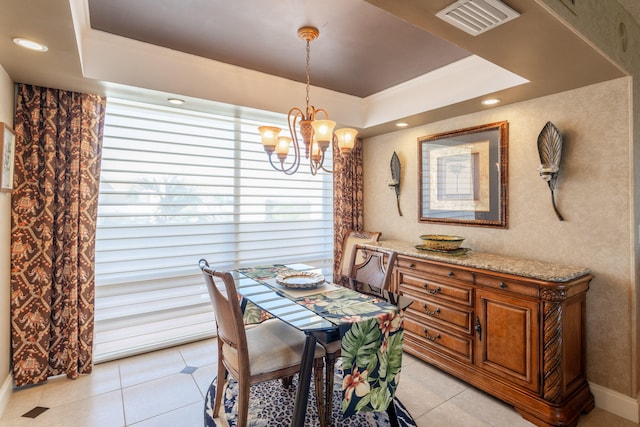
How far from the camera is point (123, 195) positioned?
306 centimetres

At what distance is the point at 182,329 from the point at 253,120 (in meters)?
2.41

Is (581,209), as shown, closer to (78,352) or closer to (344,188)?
(344,188)

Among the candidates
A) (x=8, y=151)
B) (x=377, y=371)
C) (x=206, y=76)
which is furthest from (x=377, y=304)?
(x=8, y=151)

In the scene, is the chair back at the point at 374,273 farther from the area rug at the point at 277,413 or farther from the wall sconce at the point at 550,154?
the wall sconce at the point at 550,154

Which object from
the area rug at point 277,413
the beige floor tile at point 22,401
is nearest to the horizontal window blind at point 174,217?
the beige floor tile at point 22,401

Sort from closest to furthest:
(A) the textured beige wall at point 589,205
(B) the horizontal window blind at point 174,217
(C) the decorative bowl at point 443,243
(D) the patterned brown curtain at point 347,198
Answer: (A) the textured beige wall at point 589,205 → (C) the decorative bowl at point 443,243 → (B) the horizontal window blind at point 174,217 → (D) the patterned brown curtain at point 347,198

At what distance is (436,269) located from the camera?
2.80 m

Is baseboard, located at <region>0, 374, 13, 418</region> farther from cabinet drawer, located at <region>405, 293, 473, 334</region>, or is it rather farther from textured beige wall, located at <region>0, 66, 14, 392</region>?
cabinet drawer, located at <region>405, 293, 473, 334</region>

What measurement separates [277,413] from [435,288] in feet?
5.30

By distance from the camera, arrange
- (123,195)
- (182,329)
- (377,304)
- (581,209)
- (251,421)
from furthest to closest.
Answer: (182,329), (123,195), (581,209), (251,421), (377,304)

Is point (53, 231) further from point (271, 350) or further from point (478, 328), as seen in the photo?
point (478, 328)

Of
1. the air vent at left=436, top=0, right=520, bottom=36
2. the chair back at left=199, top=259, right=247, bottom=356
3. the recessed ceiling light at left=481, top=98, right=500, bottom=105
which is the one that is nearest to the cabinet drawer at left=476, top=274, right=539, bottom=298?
the recessed ceiling light at left=481, top=98, right=500, bottom=105

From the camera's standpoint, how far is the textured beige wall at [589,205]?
2.21 meters

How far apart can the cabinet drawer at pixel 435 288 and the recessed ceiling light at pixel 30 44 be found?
3.16m
